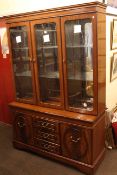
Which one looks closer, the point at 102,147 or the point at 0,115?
the point at 102,147

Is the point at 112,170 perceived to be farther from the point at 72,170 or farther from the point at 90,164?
the point at 72,170

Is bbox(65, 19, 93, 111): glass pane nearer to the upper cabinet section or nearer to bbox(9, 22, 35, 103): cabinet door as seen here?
the upper cabinet section

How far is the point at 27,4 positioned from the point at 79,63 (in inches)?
49.1

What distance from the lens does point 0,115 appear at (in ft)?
13.2

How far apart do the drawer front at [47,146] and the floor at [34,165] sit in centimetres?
17

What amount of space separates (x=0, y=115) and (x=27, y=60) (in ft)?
5.49

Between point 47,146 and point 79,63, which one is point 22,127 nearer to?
point 47,146

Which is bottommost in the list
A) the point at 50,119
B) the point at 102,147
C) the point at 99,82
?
the point at 102,147

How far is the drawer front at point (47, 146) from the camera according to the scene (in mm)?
2697

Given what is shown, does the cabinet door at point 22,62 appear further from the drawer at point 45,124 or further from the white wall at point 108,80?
the white wall at point 108,80

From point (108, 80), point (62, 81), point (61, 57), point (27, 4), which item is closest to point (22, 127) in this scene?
point (62, 81)

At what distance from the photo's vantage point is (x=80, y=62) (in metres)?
2.54

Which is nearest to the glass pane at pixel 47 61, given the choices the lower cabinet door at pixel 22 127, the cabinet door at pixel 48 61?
the cabinet door at pixel 48 61

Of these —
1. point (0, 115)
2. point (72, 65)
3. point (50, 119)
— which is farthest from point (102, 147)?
point (0, 115)
